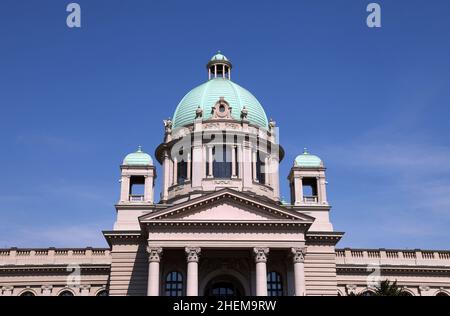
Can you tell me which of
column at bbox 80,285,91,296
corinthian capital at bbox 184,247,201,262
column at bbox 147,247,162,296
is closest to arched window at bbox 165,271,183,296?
column at bbox 147,247,162,296

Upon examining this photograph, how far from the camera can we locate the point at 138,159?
53.6 metres

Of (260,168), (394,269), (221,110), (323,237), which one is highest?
(221,110)

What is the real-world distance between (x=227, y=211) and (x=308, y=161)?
1245 centimetres

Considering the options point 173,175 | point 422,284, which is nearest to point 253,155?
point 173,175

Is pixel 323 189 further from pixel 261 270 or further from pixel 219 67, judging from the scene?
pixel 219 67

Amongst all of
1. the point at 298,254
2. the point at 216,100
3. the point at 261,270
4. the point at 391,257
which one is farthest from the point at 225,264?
the point at 216,100

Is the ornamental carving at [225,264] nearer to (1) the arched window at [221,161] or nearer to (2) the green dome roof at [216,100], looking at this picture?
(1) the arched window at [221,161]

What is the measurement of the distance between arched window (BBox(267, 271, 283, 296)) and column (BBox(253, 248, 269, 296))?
3256 millimetres

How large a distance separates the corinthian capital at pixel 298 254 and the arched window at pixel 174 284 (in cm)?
961

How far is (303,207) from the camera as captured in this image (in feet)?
170

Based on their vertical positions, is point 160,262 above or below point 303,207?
below

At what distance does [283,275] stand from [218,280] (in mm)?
5494
